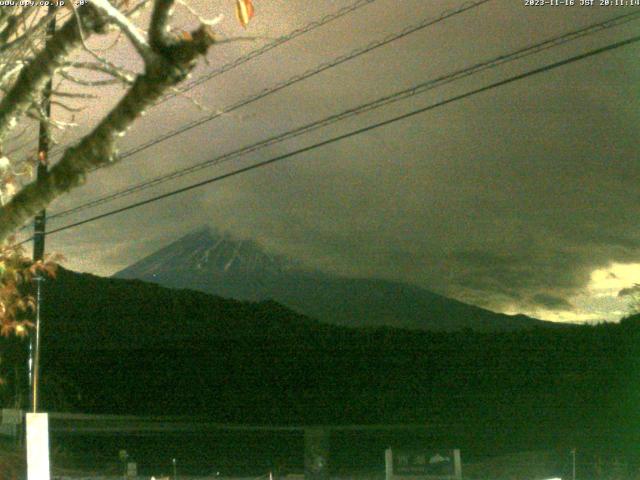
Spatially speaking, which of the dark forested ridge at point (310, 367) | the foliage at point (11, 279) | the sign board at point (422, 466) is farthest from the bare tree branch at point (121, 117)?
the dark forested ridge at point (310, 367)

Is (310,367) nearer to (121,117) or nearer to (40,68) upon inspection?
(40,68)

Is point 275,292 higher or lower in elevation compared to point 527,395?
higher

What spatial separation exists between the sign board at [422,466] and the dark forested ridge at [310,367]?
101 feet

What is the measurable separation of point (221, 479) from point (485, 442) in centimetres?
1835

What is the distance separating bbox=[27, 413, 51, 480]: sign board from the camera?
778cm

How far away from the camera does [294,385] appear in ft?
196

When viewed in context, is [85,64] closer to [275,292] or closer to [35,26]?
[35,26]

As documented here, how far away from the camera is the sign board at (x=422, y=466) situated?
16203mm

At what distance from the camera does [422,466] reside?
1627 centimetres

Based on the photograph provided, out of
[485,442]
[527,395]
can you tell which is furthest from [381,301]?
[485,442]

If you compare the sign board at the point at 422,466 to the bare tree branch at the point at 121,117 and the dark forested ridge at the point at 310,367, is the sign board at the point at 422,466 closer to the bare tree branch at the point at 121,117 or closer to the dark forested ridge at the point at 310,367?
the bare tree branch at the point at 121,117

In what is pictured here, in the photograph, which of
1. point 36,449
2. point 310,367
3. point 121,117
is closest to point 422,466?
point 36,449

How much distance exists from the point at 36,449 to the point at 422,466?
9596 mm

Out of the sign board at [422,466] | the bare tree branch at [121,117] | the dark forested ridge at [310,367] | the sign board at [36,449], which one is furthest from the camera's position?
the dark forested ridge at [310,367]
